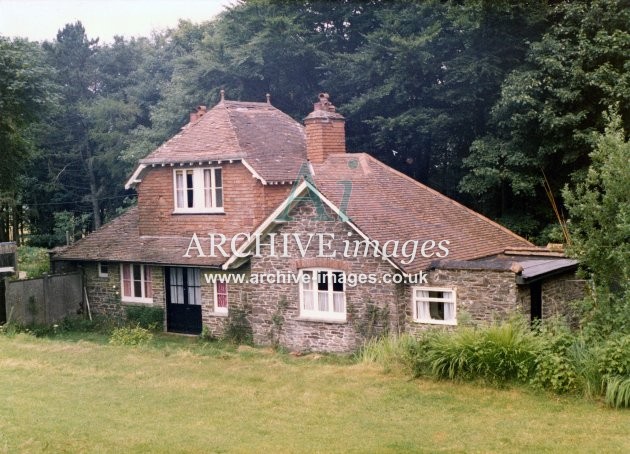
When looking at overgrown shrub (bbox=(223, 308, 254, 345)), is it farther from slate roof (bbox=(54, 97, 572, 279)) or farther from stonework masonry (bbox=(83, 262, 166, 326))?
stonework masonry (bbox=(83, 262, 166, 326))

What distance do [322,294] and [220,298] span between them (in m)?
3.99

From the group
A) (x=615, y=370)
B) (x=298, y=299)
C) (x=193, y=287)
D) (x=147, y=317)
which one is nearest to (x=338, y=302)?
(x=298, y=299)

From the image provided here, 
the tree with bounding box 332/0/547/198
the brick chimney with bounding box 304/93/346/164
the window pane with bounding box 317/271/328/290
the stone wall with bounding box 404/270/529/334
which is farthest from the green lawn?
the tree with bounding box 332/0/547/198

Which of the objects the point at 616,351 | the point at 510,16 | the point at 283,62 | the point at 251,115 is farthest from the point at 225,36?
the point at 616,351

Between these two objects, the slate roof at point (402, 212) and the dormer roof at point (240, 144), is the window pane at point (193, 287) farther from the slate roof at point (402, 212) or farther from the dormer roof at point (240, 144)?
the slate roof at point (402, 212)

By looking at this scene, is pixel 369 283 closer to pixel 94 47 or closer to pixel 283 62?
pixel 283 62

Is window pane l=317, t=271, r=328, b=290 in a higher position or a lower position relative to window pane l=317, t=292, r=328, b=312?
higher

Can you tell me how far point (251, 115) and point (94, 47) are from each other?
820 inches

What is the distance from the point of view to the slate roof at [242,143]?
24.0 meters

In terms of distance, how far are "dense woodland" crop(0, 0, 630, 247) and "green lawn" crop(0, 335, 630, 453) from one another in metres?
6.11

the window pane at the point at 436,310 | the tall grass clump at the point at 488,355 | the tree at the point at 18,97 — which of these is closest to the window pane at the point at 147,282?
the tree at the point at 18,97

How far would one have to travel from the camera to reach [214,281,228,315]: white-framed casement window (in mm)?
22966

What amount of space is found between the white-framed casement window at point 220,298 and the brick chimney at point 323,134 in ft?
16.0

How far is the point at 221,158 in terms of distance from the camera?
2383 cm
